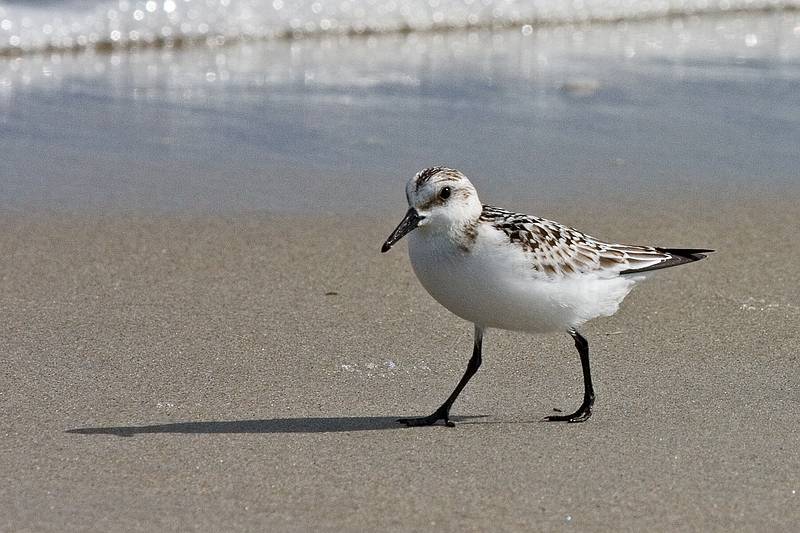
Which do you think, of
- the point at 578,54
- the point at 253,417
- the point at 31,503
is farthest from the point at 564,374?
the point at 578,54

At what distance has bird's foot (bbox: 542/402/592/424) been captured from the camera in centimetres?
491

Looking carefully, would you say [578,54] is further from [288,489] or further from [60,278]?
[288,489]

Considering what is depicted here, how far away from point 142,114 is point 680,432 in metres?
5.84

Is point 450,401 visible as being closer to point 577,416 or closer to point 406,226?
point 577,416

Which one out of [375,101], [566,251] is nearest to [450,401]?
[566,251]

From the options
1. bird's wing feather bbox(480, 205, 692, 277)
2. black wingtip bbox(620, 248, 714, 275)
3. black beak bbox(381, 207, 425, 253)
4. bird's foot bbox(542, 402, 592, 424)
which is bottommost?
bird's foot bbox(542, 402, 592, 424)

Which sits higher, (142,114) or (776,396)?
(142,114)

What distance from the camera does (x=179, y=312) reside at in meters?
6.06

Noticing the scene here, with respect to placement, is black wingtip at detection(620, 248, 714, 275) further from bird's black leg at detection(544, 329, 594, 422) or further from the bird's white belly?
the bird's white belly

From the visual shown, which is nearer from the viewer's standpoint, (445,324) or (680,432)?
(680,432)

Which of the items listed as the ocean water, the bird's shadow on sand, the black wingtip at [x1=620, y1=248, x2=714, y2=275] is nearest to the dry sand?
the bird's shadow on sand

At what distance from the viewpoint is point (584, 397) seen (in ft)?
16.7

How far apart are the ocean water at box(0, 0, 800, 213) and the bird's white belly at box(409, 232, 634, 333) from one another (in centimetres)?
294

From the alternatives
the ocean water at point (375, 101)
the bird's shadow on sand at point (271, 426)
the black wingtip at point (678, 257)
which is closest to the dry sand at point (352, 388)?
the bird's shadow on sand at point (271, 426)
